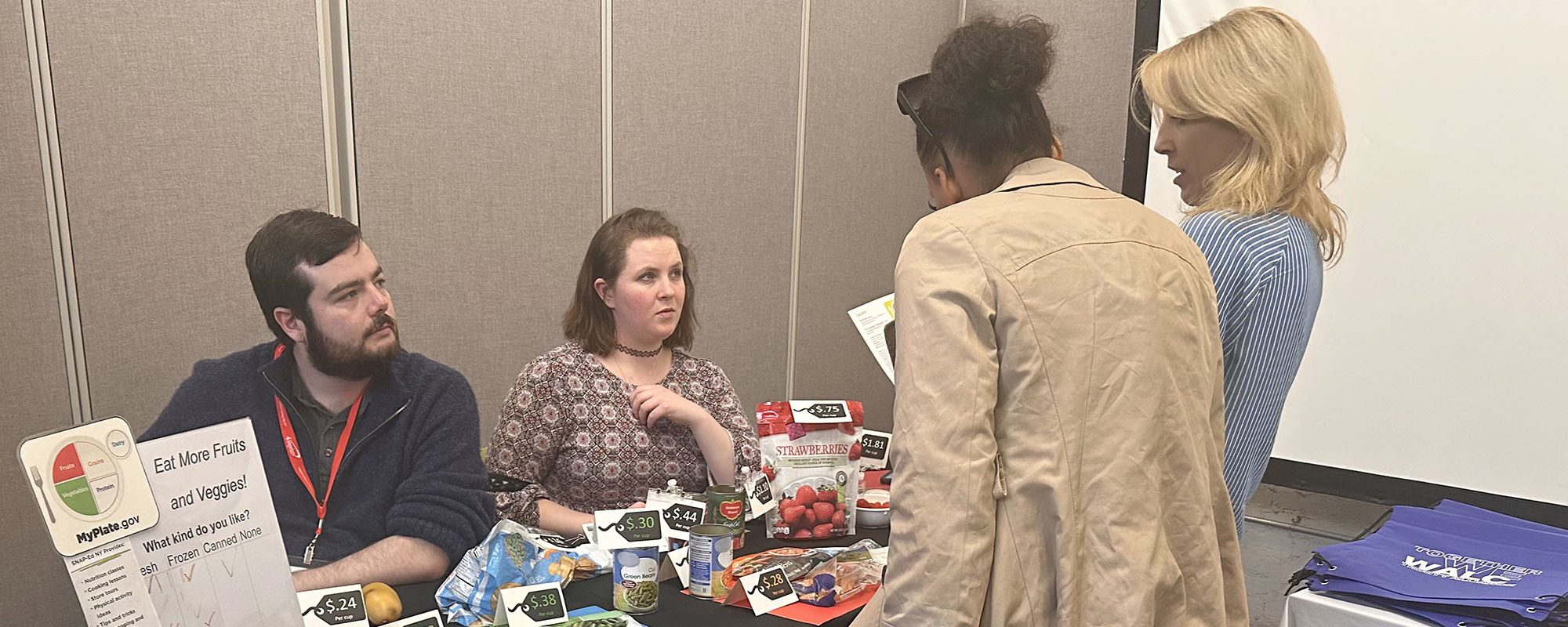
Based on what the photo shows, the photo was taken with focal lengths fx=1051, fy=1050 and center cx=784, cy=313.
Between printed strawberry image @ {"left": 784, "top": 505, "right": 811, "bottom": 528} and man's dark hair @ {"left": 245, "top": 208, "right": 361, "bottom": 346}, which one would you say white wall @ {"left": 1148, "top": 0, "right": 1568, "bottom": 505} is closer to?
printed strawberry image @ {"left": 784, "top": 505, "right": 811, "bottom": 528}

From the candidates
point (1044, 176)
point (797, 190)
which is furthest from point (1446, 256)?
point (1044, 176)

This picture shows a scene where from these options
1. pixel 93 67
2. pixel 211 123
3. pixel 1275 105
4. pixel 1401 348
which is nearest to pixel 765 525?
pixel 1275 105

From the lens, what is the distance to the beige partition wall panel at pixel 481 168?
271 centimetres

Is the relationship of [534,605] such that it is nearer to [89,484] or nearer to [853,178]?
[89,484]

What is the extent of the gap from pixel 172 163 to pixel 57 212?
0.24 meters

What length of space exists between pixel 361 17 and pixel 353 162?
1.19 ft

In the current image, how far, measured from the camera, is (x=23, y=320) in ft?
7.06

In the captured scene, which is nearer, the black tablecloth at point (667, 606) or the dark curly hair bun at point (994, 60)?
the dark curly hair bun at point (994, 60)

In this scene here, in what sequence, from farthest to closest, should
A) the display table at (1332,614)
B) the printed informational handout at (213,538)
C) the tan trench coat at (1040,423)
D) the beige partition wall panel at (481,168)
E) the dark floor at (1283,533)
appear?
the dark floor at (1283,533) < the beige partition wall panel at (481,168) < the display table at (1332,614) < the tan trench coat at (1040,423) < the printed informational handout at (213,538)

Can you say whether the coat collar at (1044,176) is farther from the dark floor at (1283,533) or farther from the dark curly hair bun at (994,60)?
the dark floor at (1283,533)

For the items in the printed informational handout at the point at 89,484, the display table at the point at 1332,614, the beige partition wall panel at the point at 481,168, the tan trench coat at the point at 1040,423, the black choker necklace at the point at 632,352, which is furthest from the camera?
the beige partition wall panel at the point at 481,168

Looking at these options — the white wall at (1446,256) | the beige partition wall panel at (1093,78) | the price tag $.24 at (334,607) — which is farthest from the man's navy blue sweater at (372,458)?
the beige partition wall panel at (1093,78)

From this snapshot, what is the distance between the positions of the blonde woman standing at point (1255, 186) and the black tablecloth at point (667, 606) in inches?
28.7

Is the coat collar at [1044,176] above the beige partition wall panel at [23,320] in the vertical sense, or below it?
above
